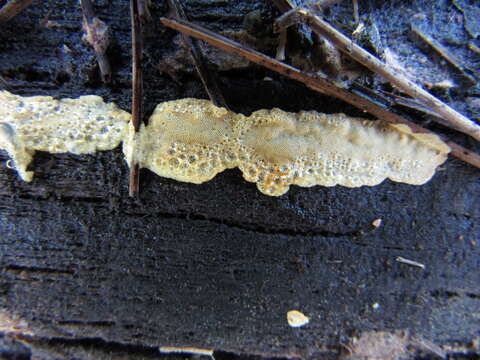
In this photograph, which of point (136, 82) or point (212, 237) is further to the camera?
point (212, 237)

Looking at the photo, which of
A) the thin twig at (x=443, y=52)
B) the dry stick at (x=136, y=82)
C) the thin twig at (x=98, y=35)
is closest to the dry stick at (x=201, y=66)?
the dry stick at (x=136, y=82)

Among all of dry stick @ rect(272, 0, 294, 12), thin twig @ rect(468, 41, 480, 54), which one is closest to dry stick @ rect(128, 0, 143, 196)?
dry stick @ rect(272, 0, 294, 12)

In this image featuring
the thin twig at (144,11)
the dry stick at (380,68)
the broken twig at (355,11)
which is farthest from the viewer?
the broken twig at (355,11)

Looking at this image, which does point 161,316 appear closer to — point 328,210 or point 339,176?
point 328,210

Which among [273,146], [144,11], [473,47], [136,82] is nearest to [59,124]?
[136,82]

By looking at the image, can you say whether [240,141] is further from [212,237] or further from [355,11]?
[355,11]

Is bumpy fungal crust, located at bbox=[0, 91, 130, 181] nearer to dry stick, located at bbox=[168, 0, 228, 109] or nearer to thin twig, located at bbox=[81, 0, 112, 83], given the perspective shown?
thin twig, located at bbox=[81, 0, 112, 83]

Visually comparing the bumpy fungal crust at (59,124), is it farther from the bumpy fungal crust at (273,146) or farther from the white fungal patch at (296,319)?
the white fungal patch at (296,319)
